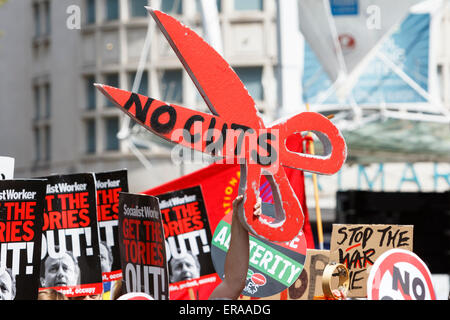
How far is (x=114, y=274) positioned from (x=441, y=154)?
20.5m

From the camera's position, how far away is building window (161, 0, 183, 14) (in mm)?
29766

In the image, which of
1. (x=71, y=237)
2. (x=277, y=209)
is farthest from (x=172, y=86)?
(x=277, y=209)

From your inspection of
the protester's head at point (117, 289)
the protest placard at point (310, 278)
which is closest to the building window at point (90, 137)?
the protest placard at point (310, 278)

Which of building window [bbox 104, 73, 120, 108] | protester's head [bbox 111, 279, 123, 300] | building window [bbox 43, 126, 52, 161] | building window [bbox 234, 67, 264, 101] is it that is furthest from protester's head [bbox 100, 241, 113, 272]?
building window [bbox 43, 126, 52, 161]

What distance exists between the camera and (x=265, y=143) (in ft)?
16.2

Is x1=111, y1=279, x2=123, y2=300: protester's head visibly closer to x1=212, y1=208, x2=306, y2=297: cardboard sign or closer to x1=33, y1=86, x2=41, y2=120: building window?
x1=212, y1=208, x2=306, y2=297: cardboard sign

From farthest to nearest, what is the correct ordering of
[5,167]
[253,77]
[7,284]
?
[253,77], [5,167], [7,284]

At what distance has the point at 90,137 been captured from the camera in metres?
31.6

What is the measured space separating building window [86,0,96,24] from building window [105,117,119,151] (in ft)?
11.1

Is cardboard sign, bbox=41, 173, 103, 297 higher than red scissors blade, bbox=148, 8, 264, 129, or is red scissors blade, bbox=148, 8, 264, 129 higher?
red scissors blade, bbox=148, 8, 264, 129

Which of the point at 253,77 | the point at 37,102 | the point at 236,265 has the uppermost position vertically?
the point at 253,77

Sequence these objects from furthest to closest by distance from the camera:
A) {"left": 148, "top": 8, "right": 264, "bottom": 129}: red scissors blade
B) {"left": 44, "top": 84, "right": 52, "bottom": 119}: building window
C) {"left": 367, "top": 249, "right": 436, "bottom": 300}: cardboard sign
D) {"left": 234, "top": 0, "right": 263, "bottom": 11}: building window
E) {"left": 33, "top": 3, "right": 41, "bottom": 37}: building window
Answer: {"left": 33, "top": 3, "right": 41, "bottom": 37}: building window < {"left": 44, "top": 84, "right": 52, "bottom": 119}: building window < {"left": 234, "top": 0, "right": 263, "bottom": 11}: building window < {"left": 148, "top": 8, "right": 264, "bottom": 129}: red scissors blade < {"left": 367, "top": 249, "right": 436, "bottom": 300}: cardboard sign

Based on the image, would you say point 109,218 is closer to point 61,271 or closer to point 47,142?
point 61,271

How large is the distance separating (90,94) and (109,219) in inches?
1019
